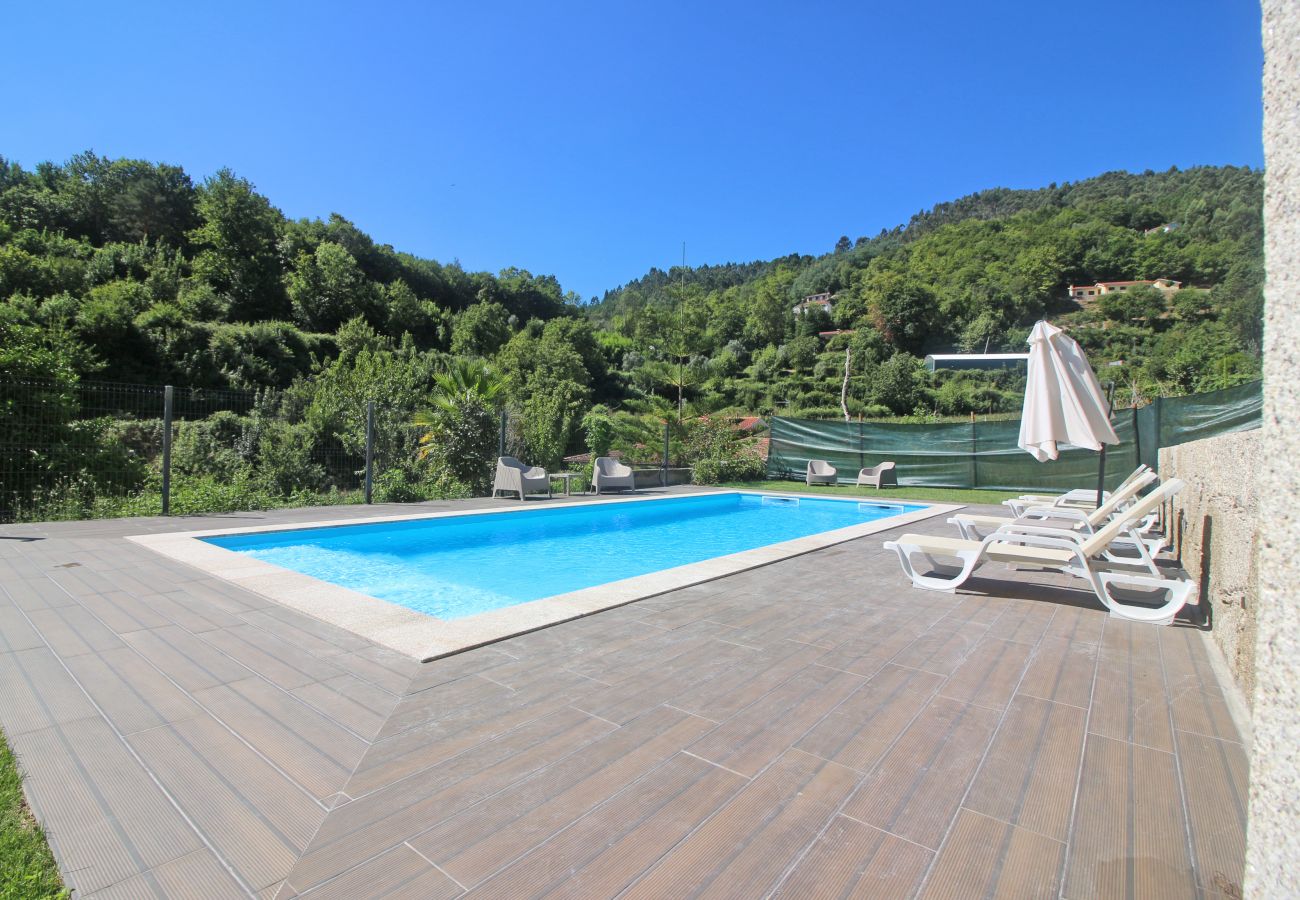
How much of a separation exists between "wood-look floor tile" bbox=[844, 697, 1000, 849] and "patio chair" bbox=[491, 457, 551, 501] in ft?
27.3

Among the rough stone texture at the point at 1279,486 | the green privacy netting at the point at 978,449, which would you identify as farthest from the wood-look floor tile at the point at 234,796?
the green privacy netting at the point at 978,449

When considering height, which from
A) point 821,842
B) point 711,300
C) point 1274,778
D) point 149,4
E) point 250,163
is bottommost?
point 821,842

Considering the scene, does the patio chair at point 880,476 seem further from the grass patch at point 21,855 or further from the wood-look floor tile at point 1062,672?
the grass patch at point 21,855

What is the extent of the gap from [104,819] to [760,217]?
39888mm

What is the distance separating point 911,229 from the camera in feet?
238

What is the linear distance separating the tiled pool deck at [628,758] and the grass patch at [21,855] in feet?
0.12

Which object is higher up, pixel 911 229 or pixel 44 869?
pixel 911 229

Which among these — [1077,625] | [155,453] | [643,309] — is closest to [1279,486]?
[1077,625]

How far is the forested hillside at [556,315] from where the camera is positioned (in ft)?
47.6

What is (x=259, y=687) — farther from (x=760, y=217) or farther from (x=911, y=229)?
(x=911, y=229)

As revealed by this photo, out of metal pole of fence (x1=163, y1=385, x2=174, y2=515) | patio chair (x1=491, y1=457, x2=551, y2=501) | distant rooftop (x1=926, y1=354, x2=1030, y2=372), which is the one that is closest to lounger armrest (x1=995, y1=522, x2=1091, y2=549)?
patio chair (x1=491, y1=457, x2=551, y2=501)

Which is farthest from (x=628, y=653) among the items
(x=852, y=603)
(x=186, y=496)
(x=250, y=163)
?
(x=250, y=163)

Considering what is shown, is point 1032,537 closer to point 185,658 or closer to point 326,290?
point 185,658

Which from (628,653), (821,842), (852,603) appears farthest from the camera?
(852,603)
